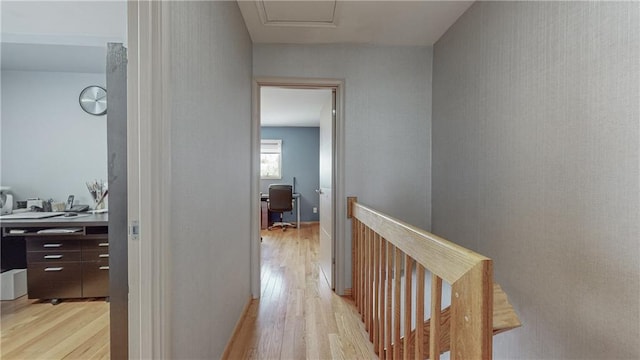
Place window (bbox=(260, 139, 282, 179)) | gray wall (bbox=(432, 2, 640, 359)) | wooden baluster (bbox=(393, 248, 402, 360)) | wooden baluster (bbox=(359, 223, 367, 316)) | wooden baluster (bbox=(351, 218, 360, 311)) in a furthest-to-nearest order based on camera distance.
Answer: window (bbox=(260, 139, 282, 179)) < wooden baluster (bbox=(351, 218, 360, 311)) < wooden baluster (bbox=(359, 223, 367, 316)) < wooden baluster (bbox=(393, 248, 402, 360)) < gray wall (bbox=(432, 2, 640, 359))

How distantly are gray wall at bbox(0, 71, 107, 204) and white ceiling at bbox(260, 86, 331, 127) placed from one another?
1.94 m

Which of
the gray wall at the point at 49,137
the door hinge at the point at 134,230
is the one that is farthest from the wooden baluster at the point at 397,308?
the gray wall at the point at 49,137

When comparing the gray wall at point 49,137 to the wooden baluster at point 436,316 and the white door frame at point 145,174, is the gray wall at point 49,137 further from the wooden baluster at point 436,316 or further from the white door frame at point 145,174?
the wooden baluster at point 436,316

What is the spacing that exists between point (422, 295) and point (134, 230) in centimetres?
108

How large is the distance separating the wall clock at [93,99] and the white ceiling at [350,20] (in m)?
1.82

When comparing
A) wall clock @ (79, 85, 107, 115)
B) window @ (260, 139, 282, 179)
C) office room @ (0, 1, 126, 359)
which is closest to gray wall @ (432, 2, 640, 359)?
office room @ (0, 1, 126, 359)

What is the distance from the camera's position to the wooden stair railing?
0.75 meters

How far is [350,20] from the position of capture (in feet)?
A: 6.99

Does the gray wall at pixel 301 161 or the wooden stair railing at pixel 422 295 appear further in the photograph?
the gray wall at pixel 301 161

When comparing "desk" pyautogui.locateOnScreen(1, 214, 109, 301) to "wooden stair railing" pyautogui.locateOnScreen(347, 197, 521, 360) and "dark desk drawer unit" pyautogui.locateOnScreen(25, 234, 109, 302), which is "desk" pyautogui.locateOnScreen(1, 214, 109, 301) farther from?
"wooden stair railing" pyautogui.locateOnScreen(347, 197, 521, 360)

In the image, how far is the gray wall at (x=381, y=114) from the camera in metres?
2.50

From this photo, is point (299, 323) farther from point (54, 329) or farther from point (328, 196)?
point (54, 329)

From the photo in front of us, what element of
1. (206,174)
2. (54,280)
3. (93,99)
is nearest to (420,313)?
(206,174)

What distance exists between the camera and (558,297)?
1296 millimetres
